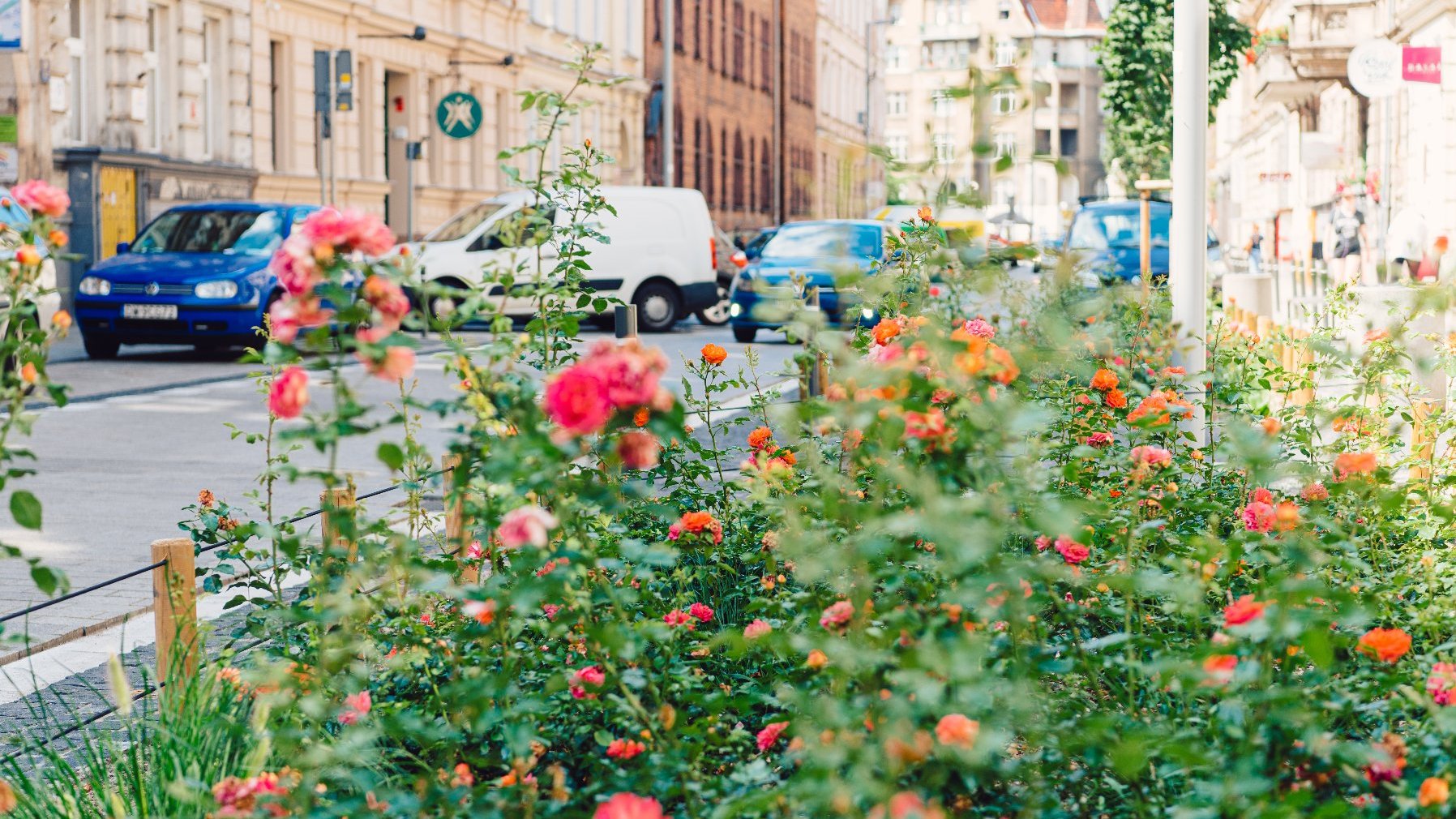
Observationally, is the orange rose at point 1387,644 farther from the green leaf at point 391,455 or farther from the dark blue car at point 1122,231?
the dark blue car at point 1122,231

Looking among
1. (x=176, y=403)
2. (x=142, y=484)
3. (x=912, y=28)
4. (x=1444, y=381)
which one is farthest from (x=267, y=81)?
(x=912, y=28)

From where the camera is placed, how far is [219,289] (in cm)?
1714

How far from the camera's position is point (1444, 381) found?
8008 mm

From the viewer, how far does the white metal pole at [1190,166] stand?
834 centimetres

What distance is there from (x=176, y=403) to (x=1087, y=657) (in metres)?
11.5

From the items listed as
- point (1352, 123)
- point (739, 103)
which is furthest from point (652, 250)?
point (739, 103)

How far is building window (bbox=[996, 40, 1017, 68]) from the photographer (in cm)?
345

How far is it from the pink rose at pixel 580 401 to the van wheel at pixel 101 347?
52.1 feet

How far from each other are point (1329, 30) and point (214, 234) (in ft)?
67.6

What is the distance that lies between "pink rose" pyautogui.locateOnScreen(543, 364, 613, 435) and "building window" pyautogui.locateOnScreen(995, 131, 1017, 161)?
3.25ft

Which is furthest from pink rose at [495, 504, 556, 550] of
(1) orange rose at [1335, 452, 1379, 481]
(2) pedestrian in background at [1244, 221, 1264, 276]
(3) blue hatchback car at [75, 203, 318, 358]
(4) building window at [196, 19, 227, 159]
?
(2) pedestrian in background at [1244, 221, 1264, 276]

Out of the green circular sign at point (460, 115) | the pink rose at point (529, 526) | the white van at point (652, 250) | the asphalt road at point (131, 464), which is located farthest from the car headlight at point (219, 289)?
the pink rose at point (529, 526)

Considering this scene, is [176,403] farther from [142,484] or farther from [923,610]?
[923,610]

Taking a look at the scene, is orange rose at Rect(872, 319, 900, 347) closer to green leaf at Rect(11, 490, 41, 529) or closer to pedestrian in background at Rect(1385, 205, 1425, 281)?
green leaf at Rect(11, 490, 41, 529)
